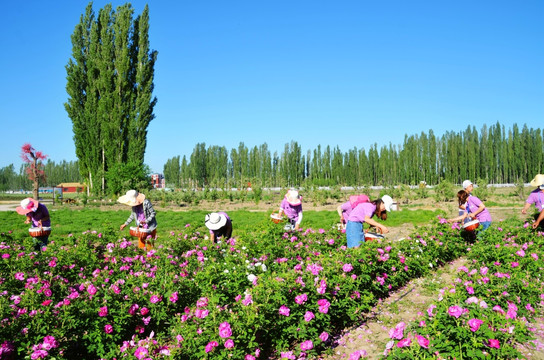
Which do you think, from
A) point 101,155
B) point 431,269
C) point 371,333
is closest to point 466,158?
point 101,155

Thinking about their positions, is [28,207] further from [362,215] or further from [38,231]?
[362,215]

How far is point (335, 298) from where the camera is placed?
380cm

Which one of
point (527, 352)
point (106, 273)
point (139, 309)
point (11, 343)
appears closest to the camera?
point (11, 343)

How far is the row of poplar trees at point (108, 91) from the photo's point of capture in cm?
2444

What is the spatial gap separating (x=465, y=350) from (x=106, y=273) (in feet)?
12.0

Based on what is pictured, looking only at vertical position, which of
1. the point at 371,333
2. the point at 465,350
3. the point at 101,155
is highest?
the point at 101,155

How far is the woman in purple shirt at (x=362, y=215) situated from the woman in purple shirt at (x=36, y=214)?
4936 mm

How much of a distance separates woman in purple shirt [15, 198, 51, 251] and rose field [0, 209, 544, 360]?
0.22m

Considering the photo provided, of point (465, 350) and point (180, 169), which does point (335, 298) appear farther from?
point (180, 169)

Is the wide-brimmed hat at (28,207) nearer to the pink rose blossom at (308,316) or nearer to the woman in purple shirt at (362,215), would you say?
the woman in purple shirt at (362,215)

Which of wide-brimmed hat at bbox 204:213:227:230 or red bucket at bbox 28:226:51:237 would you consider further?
red bucket at bbox 28:226:51:237

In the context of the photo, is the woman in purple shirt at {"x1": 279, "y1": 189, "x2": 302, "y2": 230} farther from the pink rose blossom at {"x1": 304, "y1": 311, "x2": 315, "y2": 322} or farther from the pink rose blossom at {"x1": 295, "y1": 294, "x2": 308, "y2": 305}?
the pink rose blossom at {"x1": 304, "y1": 311, "x2": 315, "y2": 322}

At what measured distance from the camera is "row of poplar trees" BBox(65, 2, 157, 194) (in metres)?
24.4

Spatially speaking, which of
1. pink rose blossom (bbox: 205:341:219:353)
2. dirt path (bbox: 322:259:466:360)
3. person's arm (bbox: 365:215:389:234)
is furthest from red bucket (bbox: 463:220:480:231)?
pink rose blossom (bbox: 205:341:219:353)
